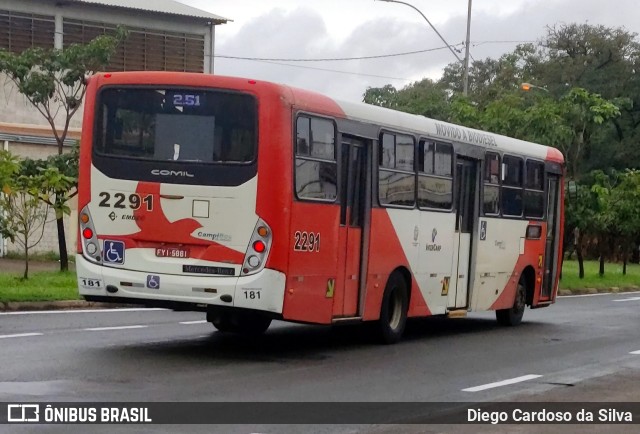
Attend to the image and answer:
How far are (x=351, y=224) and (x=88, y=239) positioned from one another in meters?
3.21

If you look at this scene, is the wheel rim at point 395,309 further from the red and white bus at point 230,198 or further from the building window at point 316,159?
the building window at point 316,159

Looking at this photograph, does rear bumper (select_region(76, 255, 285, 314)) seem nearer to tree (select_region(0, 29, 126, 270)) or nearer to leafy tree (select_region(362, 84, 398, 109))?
tree (select_region(0, 29, 126, 270))

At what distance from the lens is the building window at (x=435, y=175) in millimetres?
16922

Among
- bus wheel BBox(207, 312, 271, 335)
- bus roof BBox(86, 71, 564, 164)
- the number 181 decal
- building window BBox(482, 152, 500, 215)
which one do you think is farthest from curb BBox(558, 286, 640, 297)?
the number 181 decal

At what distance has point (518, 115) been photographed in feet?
115

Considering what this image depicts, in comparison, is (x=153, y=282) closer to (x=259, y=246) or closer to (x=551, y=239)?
(x=259, y=246)

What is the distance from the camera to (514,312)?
21047mm

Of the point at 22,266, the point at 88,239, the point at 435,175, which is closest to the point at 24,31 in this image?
the point at 22,266

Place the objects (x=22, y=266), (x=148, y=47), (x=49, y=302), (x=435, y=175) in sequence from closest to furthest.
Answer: (x=435, y=175)
(x=49, y=302)
(x=22, y=266)
(x=148, y=47)

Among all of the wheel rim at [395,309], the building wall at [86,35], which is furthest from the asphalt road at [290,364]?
the building wall at [86,35]

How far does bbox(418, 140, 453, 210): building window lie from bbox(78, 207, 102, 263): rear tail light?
4889mm

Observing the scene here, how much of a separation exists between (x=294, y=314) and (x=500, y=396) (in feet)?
8.87

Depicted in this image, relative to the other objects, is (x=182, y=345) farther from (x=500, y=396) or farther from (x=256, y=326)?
(x=500, y=396)

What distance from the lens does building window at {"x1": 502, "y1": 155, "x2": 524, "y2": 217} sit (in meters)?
19.9
